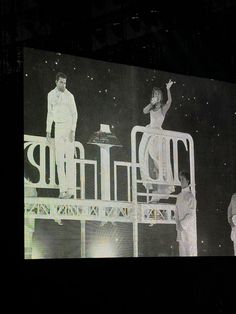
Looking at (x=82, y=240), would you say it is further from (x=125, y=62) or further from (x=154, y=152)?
→ (x=125, y=62)

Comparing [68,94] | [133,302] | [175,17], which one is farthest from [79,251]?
[175,17]

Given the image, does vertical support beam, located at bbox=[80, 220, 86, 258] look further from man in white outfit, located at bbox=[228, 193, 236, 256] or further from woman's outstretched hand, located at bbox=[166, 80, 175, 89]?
man in white outfit, located at bbox=[228, 193, 236, 256]

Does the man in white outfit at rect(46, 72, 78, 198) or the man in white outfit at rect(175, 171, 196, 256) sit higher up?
the man in white outfit at rect(46, 72, 78, 198)

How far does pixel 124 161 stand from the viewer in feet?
21.7

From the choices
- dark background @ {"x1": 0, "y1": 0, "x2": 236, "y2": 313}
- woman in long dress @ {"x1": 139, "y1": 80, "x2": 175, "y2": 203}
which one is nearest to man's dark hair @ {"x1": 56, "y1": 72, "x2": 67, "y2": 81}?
dark background @ {"x1": 0, "y1": 0, "x2": 236, "y2": 313}

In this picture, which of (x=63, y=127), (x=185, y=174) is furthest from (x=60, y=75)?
(x=185, y=174)

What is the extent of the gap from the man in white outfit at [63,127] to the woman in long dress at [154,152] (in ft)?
2.54

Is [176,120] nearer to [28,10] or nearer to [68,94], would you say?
[68,94]

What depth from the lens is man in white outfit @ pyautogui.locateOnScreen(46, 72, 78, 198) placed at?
6.19 meters

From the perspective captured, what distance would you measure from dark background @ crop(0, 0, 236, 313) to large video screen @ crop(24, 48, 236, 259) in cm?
9

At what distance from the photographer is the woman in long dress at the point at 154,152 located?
678 centimetres

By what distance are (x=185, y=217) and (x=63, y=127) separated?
5.16 feet

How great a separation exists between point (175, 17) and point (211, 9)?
41 centimetres

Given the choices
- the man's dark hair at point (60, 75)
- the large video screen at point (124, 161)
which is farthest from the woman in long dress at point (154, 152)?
the man's dark hair at point (60, 75)
